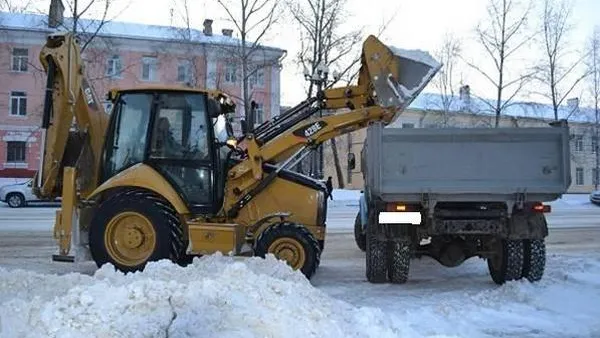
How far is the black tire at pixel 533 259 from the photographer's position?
815 centimetres

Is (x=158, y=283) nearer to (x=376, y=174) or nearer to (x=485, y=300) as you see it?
(x=376, y=174)

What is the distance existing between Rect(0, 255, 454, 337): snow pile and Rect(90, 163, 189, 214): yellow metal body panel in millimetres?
2208

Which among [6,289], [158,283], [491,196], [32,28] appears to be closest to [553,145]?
[491,196]

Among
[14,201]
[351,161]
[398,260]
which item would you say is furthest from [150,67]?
[398,260]

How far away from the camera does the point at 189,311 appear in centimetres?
501

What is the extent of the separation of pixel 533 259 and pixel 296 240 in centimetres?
314

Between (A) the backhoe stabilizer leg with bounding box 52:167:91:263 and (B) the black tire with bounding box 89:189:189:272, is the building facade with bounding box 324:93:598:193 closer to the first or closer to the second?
(B) the black tire with bounding box 89:189:189:272

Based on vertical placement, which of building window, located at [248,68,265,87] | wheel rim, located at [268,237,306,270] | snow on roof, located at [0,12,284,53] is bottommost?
wheel rim, located at [268,237,306,270]

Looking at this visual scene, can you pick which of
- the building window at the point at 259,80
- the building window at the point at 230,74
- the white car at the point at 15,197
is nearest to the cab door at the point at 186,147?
the white car at the point at 15,197

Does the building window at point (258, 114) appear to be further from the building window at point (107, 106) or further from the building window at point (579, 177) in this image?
the building window at point (579, 177)

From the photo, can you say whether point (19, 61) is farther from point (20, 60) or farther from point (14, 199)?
point (14, 199)

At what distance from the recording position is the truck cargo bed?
24.9 feet

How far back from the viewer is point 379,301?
737cm

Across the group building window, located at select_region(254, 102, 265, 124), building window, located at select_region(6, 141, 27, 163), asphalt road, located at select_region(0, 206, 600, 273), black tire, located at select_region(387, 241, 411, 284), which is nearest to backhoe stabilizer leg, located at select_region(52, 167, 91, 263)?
asphalt road, located at select_region(0, 206, 600, 273)
